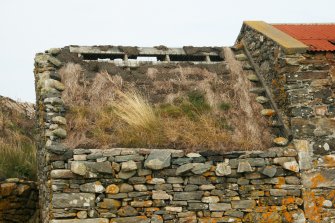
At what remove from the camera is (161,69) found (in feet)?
30.4

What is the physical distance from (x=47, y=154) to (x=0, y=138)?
482 centimetres

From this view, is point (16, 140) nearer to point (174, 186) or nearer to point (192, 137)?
point (192, 137)

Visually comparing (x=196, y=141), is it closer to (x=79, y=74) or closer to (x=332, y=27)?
(x=79, y=74)

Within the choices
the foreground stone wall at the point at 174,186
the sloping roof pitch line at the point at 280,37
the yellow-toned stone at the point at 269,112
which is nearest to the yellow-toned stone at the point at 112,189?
the foreground stone wall at the point at 174,186

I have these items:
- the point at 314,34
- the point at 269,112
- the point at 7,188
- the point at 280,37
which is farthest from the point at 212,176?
the point at 7,188

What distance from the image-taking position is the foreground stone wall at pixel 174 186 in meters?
6.33

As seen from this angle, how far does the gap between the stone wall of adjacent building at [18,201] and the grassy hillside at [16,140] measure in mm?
414

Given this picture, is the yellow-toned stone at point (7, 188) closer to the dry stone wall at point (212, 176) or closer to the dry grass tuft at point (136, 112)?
the dry stone wall at point (212, 176)

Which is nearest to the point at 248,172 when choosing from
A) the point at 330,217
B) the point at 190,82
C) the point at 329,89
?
the point at 330,217

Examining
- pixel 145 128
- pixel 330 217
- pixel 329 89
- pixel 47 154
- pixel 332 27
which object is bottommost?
pixel 330 217

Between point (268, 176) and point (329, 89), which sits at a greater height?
point (329, 89)

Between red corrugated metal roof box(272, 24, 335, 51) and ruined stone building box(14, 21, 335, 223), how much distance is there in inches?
1.6

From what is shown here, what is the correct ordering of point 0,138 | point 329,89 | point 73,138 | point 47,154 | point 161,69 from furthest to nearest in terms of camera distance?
1. point 0,138
2. point 161,69
3. point 329,89
4. point 73,138
5. point 47,154

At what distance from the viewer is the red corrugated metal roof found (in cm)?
792
